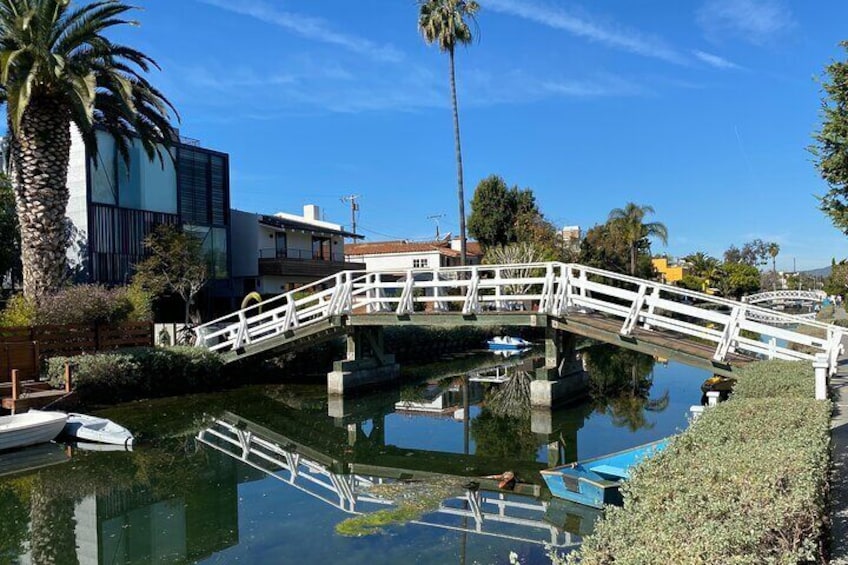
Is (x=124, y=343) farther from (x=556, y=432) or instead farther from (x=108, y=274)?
(x=556, y=432)

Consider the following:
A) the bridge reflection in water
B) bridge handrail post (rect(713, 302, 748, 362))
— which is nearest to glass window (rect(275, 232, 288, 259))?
the bridge reflection in water

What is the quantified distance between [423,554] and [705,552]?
4798 millimetres

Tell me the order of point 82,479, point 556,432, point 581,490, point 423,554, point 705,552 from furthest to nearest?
point 556,432
point 82,479
point 581,490
point 423,554
point 705,552

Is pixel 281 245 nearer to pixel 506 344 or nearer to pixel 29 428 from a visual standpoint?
pixel 506 344

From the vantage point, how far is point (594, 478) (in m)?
9.16

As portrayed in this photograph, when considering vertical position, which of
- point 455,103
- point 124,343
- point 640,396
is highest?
point 455,103

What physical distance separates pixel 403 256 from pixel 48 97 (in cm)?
3756

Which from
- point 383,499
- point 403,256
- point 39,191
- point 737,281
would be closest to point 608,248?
point 403,256

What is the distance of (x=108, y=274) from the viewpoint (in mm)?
28047

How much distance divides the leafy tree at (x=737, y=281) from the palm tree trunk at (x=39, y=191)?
77.9 m

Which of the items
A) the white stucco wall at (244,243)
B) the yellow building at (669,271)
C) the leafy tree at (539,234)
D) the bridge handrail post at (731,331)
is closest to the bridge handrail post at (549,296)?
the bridge handrail post at (731,331)

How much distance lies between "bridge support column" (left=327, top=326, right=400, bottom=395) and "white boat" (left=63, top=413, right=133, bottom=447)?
25.7ft

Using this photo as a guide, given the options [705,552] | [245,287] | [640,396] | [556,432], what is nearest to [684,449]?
[705,552]

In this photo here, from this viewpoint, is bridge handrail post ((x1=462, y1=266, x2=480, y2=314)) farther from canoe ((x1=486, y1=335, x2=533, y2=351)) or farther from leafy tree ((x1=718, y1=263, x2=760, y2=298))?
leafy tree ((x1=718, y1=263, x2=760, y2=298))
